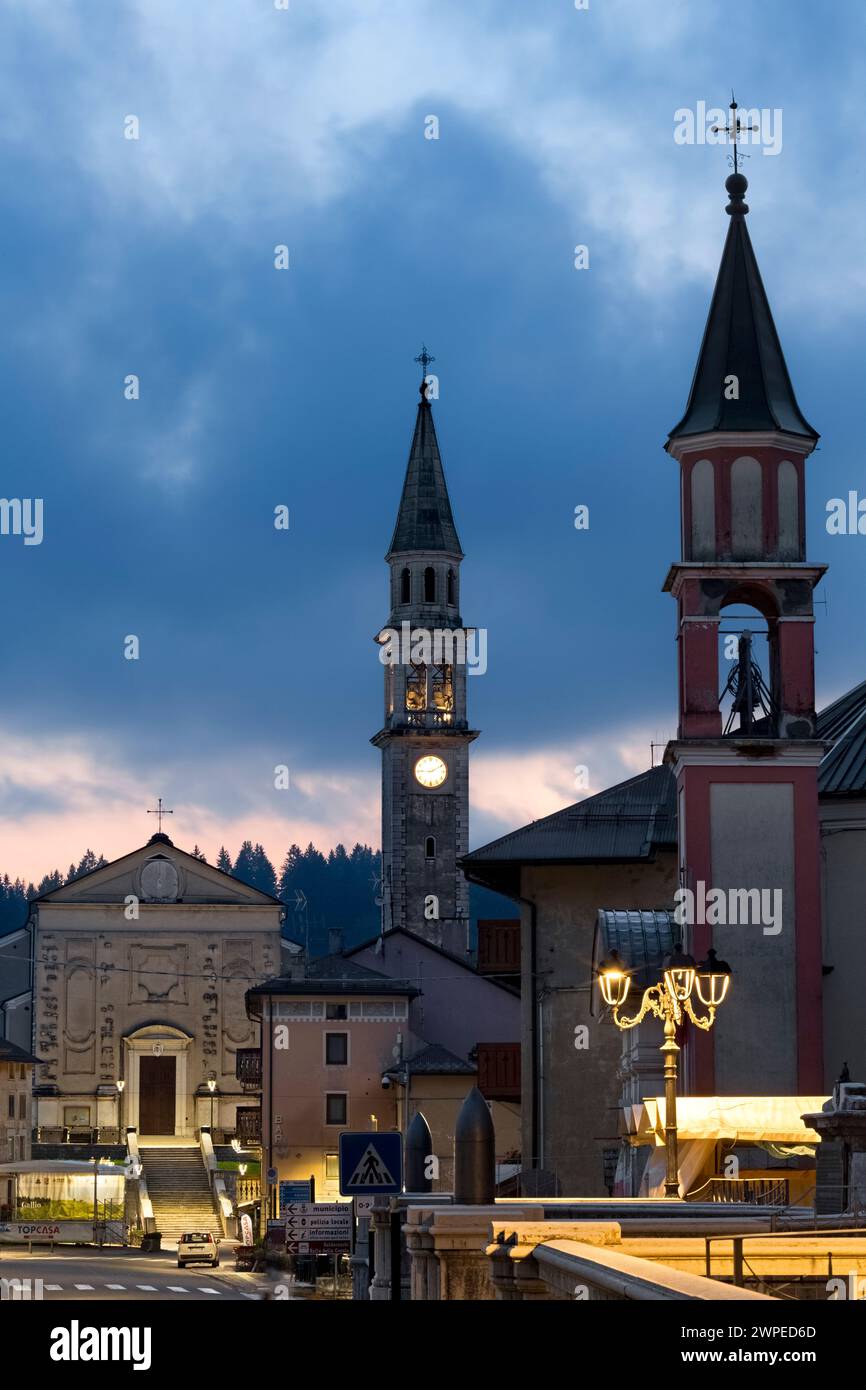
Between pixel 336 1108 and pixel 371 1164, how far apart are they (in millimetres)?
61379

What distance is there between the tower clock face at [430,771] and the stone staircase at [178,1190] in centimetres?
2012

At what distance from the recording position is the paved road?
145ft

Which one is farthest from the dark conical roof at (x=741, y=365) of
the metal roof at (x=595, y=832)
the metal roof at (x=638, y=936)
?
the metal roof at (x=595, y=832)

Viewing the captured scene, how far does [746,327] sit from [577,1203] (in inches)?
820

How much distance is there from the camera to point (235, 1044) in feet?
328

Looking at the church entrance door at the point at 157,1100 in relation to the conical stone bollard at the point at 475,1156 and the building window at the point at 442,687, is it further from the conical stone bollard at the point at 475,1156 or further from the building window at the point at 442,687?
the conical stone bollard at the point at 475,1156

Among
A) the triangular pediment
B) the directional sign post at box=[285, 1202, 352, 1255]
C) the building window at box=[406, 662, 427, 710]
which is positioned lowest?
the directional sign post at box=[285, 1202, 352, 1255]

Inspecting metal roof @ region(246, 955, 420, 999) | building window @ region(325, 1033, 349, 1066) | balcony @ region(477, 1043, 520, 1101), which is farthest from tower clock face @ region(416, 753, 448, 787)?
balcony @ region(477, 1043, 520, 1101)

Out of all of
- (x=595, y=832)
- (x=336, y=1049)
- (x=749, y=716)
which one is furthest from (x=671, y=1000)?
(x=336, y=1049)

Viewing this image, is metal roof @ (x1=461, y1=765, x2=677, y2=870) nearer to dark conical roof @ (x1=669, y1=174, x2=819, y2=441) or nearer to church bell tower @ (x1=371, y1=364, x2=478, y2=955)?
dark conical roof @ (x1=669, y1=174, x2=819, y2=441)

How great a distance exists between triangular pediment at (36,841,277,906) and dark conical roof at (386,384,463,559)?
1744cm

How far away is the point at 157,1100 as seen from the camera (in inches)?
3920

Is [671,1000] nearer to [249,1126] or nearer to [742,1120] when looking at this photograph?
[742,1120]
